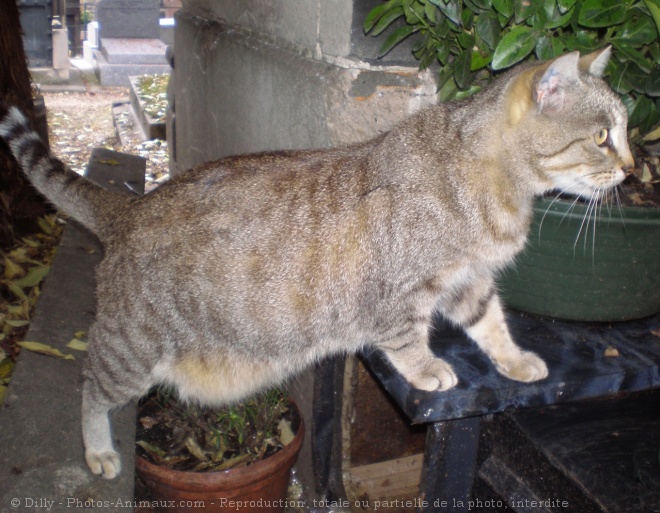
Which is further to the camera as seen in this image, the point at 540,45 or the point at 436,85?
the point at 436,85

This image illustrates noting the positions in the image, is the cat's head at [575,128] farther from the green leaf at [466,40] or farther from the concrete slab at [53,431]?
the concrete slab at [53,431]

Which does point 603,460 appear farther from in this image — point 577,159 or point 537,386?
point 577,159


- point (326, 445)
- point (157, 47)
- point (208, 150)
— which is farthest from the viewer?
point (157, 47)

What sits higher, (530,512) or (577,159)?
(577,159)

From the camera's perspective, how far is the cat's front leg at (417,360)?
5.99ft

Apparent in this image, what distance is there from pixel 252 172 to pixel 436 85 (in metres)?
0.76

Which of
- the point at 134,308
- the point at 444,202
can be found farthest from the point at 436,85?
Result: the point at 134,308

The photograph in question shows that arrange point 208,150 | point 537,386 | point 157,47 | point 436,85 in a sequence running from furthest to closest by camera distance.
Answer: point 157,47, point 208,150, point 436,85, point 537,386

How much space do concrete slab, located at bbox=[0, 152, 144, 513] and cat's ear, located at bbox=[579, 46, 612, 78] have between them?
1958 millimetres

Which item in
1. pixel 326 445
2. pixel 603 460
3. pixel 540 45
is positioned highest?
pixel 540 45

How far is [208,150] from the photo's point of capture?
4.02m

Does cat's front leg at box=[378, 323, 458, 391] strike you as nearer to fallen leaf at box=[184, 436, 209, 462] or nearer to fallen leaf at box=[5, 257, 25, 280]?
fallen leaf at box=[184, 436, 209, 462]

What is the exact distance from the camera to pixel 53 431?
7.47 ft

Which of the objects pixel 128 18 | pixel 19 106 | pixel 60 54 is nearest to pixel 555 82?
pixel 19 106
